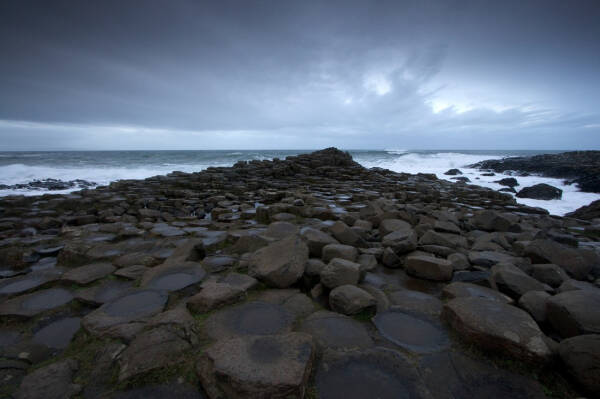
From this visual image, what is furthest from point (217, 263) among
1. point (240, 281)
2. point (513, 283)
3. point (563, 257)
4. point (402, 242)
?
point (563, 257)

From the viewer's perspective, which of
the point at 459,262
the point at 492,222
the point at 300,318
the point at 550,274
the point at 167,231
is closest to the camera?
the point at 300,318

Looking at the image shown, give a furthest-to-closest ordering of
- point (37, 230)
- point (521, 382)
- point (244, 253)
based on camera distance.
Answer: point (37, 230) → point (244, 253) → point (521, 382)

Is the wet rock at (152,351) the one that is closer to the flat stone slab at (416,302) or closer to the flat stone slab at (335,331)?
the flat stone slab at (335,331)

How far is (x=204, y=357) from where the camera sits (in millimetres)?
1631

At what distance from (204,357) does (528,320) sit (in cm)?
211

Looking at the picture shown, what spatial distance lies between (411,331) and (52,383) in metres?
2.28

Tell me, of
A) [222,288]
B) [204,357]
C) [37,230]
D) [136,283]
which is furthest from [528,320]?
[37,230]

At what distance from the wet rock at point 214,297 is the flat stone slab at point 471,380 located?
1.49 metres

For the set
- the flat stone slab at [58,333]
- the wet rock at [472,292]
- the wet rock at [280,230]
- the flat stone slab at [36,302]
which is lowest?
the flat stone slab at [58,333]

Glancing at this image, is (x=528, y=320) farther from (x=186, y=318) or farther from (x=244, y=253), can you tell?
(x=244, y=253)

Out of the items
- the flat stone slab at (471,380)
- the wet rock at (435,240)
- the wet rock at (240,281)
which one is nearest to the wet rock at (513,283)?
the wet rock at (435,240)

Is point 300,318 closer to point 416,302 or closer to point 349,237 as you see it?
point 416,302

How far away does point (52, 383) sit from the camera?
62.6 inches

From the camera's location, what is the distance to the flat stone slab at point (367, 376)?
150 centimetres
